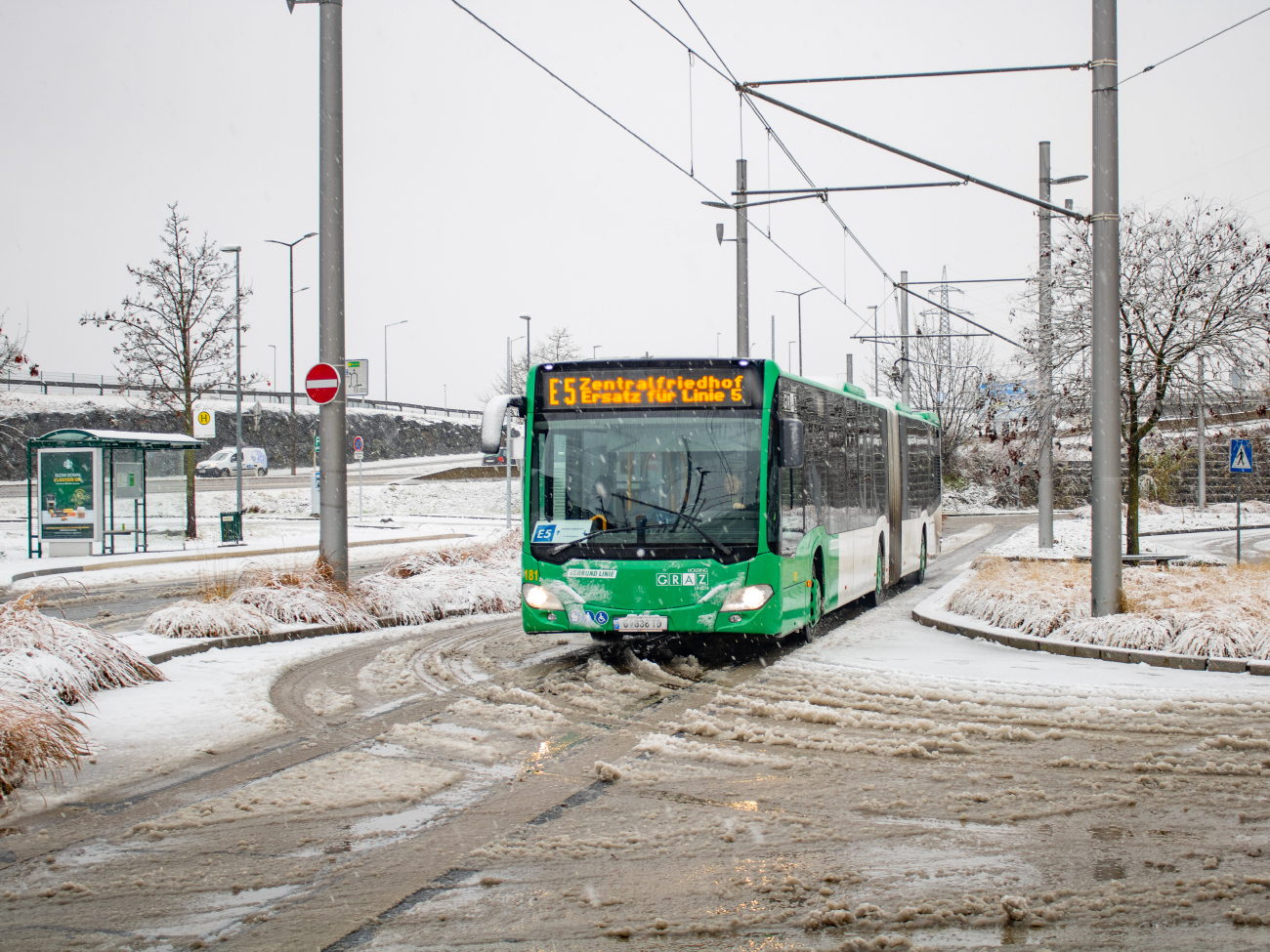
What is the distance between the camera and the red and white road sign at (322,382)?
41.6 feet

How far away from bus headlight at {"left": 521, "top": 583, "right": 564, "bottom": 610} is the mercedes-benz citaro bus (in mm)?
12

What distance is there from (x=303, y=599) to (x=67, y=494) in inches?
531

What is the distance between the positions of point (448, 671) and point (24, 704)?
147 inches

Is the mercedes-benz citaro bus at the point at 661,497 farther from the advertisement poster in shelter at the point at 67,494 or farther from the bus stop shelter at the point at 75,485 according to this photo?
the advertisement poster in shelter at the point at 67,494

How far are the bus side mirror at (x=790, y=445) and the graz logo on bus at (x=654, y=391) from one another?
1.41 feet

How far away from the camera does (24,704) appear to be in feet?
21.5

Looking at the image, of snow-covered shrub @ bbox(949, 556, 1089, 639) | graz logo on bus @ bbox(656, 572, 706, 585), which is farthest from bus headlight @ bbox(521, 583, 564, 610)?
snow-covered shrub @ bbox(949, 556, 1089, 639)

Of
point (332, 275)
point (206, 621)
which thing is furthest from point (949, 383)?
point (206, 621)

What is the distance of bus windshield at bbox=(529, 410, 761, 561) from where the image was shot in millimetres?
10219

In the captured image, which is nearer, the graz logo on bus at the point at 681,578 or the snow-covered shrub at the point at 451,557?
the graz logo on bus at the point at 681,578

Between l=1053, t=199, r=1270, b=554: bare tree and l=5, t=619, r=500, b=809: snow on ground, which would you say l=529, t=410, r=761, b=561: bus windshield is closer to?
l=5, t=619, r=500, b=809: snow on ground

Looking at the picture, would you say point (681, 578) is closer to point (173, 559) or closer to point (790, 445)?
point (790, 445)

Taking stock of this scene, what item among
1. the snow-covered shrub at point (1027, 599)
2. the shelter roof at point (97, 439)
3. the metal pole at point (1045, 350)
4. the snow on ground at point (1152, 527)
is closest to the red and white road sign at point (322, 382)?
the snow-covered shrub at point (1027, 599)

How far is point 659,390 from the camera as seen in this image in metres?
10.6
